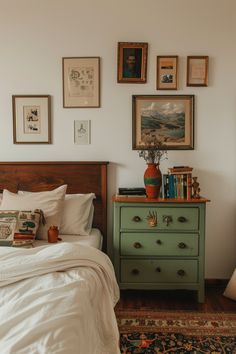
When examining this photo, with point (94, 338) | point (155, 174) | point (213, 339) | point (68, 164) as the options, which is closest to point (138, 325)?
point (213, 339)

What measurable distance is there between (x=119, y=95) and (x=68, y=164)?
0.78 metres

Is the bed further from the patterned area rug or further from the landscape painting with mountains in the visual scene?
the landscape painting with mountains

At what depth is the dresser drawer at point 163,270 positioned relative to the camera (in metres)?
2.28

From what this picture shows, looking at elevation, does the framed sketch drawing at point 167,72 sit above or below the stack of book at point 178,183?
above

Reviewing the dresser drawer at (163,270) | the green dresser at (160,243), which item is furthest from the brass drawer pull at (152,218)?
the dresser drawer at (163,270)

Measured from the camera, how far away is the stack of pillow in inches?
88.0

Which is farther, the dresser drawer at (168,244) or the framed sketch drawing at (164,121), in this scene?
the framed sketch drawing at (164,121)

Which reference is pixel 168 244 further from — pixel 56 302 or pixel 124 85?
pixel 124 85

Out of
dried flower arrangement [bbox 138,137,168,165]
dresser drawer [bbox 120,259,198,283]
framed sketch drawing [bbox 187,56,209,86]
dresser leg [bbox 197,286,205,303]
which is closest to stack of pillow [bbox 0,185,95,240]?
dresser drawer [bbox 120,259,198,283]

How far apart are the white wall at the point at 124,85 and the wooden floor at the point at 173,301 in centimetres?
31

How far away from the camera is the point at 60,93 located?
8.73ft

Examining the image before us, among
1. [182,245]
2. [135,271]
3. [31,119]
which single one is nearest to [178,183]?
[182,245]

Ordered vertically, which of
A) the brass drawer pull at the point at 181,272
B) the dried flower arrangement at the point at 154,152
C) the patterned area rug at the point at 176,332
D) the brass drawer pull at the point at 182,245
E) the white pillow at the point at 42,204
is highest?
the dried flower arrangement at the point at 154,152

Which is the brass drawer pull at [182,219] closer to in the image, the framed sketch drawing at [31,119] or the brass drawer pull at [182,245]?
the brass drawer pull at [182,245]
